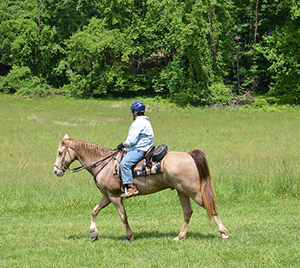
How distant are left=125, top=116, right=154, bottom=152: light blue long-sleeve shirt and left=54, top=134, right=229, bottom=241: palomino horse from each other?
1.70ft

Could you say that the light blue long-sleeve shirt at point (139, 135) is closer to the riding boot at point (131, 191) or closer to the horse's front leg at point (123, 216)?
the riding boot at point (131, 191)

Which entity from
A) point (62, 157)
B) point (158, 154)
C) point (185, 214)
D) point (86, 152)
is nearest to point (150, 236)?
point (185, 214)

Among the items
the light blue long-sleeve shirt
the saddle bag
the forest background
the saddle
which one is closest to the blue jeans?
the saddle

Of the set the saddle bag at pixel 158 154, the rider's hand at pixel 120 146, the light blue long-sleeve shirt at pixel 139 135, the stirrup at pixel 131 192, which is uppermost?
the light blue long-sleeve shirt at pixel 139 135

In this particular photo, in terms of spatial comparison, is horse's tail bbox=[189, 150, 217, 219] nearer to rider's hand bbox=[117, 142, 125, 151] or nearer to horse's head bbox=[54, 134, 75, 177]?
rider's hand bbox=[117, 142, 125, 151]

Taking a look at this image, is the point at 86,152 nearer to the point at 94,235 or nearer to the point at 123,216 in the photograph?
the point at 123,216

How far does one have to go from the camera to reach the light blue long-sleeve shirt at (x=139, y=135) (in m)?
8.07

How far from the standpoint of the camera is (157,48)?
55.7 metres

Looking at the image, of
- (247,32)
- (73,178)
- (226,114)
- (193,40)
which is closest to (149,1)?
(193,40)

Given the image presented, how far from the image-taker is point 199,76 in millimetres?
47938

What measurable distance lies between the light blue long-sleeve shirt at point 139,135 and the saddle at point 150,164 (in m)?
0.18

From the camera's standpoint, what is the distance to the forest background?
45.2 metres

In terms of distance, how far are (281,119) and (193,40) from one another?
55.9 ft

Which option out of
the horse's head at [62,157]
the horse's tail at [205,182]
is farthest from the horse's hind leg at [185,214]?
the horse's head at [62,157]
